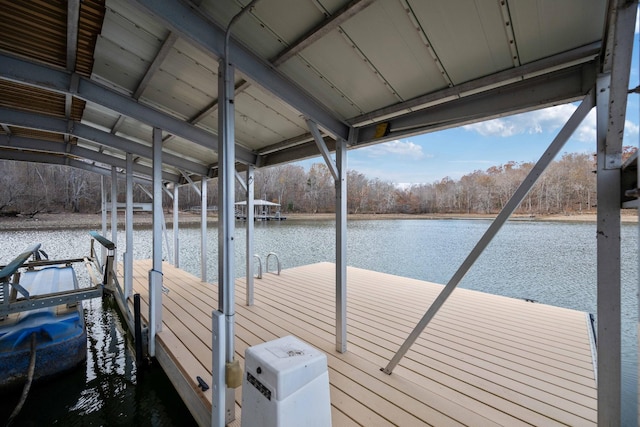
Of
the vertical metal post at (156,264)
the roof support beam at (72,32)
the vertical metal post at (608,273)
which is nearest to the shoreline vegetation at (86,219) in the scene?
the vertical metal post at (608,273)

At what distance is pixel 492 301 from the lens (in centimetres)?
388

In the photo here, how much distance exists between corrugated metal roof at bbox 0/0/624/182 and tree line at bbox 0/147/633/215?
2.40 feet

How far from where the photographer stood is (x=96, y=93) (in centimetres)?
230

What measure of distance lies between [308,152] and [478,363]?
9.00 feet

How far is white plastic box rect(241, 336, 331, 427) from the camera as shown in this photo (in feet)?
3.46

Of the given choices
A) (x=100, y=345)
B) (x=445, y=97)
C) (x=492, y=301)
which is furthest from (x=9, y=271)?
(x=492, y=301)

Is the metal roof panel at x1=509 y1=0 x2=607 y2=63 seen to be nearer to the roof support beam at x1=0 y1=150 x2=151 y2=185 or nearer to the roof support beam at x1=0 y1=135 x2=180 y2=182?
the roof support beam at x1=0 y1=135 x2=180 y2=182

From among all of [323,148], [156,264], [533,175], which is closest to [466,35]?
[533,175]

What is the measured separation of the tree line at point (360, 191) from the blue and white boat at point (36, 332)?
116 inches

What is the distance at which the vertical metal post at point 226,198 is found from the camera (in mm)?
1555

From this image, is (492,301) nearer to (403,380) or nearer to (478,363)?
(478,363)

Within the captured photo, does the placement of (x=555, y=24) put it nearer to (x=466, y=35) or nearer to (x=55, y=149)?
(x=466, y=35)

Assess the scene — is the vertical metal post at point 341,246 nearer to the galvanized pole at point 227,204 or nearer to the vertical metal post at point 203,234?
the galvanized pole at point 227,204

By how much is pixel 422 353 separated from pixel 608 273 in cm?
171
